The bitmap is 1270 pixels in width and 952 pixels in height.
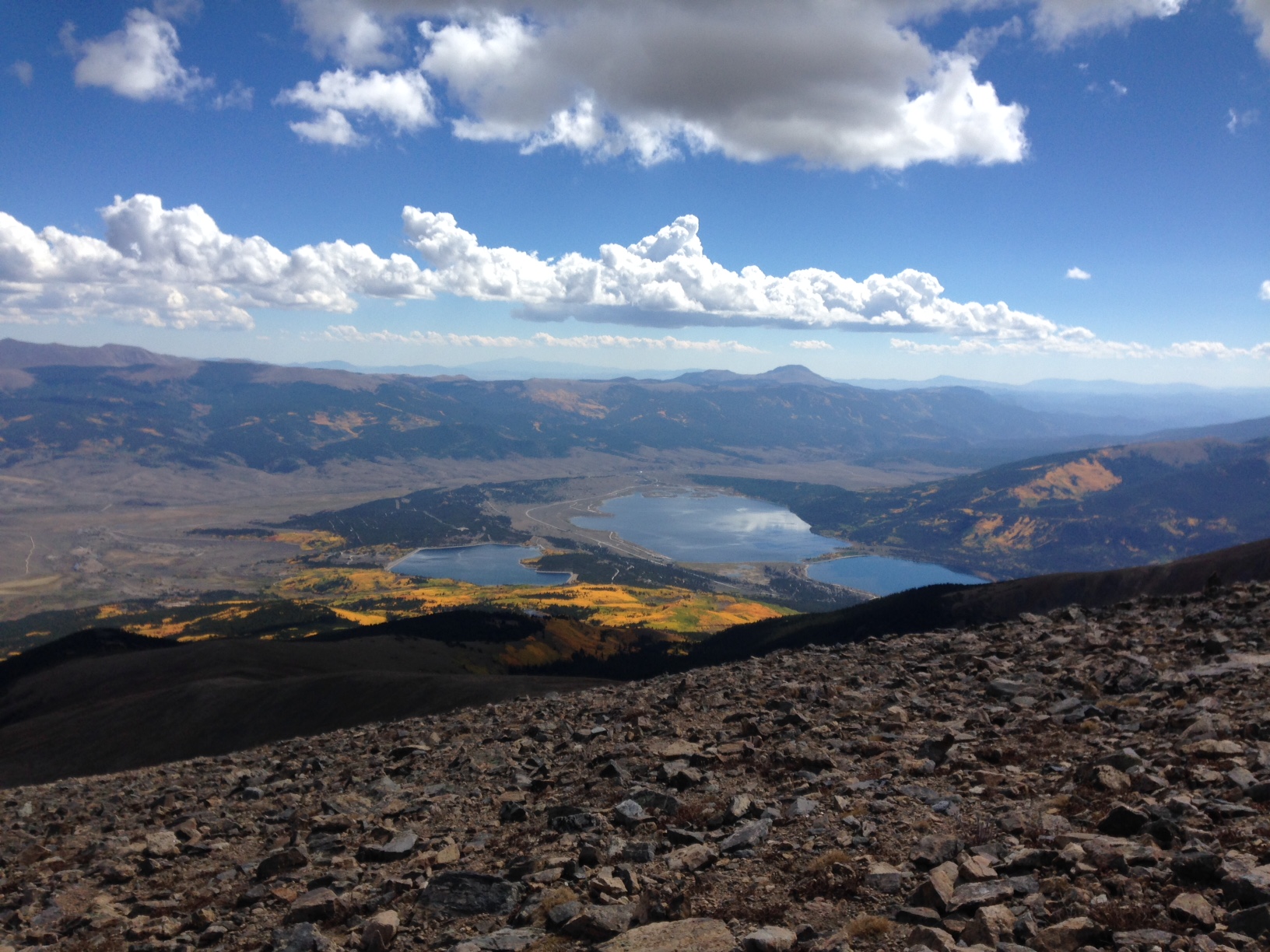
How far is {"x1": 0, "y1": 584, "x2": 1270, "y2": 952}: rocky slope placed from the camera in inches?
378

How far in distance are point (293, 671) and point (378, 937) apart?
91223 millimetres

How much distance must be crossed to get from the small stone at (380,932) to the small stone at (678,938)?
365cm

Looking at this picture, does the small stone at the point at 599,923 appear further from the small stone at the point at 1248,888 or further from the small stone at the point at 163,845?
the small stone at the point at 163,845

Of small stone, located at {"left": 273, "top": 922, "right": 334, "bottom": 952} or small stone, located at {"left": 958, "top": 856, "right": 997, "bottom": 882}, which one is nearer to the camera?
small stone, located at {"left": 958, "top": 856, "right": 997, "bottom": 882}

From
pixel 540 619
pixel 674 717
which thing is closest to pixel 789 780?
pixel 674 717

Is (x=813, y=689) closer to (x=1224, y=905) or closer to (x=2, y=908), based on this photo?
(x=1224, y=905)

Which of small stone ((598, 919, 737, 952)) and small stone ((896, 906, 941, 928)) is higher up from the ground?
small stone ((896, 906, 941, 928))

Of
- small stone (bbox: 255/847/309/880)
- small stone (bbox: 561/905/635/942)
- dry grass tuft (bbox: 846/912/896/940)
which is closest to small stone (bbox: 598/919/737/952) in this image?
small stone (bbox: 561/905/635/942)

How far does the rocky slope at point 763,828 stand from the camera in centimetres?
960

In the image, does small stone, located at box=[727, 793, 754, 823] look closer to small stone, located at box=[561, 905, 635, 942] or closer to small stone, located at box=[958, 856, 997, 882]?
small stone, located at box=[561, 905, 635, 942]

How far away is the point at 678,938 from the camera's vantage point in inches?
385

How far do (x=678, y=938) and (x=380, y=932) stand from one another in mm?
4826

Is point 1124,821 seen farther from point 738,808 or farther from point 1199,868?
point 738,808

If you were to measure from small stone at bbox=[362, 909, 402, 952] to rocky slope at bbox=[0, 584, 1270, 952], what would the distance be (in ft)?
0.14
